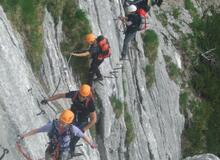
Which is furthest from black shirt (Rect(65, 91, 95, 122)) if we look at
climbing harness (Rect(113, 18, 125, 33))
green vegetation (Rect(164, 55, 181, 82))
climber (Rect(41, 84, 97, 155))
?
green vegetation (Rect(164, 55, 181, 82))

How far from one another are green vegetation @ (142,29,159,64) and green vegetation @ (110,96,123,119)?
244 inches

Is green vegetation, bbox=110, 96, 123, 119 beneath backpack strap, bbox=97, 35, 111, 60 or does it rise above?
beneath

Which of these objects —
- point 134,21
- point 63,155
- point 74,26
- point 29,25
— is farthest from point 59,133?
point 134,21

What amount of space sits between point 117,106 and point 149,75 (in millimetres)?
6428

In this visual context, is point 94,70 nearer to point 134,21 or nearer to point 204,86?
point 134,21

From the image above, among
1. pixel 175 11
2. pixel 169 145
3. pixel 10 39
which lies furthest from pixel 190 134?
pixel 10 39

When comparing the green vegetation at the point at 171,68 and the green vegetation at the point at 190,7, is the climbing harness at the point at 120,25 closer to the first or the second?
the green vegetation at the point at 171,68

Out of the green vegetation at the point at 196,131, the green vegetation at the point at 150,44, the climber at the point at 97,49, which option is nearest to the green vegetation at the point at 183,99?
the green vegetation at the point at 196,131

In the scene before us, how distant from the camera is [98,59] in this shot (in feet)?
69.8

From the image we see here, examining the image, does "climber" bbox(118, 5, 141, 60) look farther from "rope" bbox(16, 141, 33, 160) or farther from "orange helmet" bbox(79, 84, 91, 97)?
"rope" bbox(16, 141, 33, 160)

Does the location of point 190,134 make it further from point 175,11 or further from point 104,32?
point 104,32

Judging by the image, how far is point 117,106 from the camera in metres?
24.9

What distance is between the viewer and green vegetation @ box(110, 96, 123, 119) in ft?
81.4

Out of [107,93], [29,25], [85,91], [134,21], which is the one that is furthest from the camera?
[134,21]
